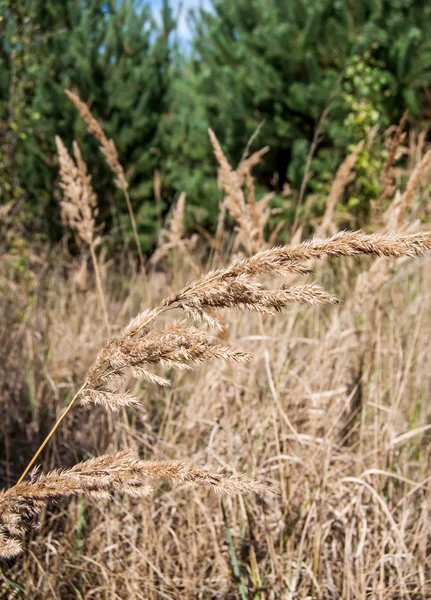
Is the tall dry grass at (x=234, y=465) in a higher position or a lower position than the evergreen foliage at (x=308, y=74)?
lower

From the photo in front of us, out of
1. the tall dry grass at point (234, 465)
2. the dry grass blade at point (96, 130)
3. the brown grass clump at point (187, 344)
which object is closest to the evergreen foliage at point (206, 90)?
the dry grass blade at point (96, 130)

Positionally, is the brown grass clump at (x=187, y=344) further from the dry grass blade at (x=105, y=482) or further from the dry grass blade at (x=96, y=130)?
the dry grass blade at (x=96, y=130)

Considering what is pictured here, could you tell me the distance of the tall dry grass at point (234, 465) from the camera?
0.82m

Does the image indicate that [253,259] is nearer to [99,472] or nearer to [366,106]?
[99,472]

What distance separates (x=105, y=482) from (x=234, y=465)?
800 millimetres

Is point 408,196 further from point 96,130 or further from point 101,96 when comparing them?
point 101,96

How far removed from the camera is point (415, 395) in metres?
2.05

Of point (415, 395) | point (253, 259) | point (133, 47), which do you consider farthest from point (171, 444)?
point (133, 47)

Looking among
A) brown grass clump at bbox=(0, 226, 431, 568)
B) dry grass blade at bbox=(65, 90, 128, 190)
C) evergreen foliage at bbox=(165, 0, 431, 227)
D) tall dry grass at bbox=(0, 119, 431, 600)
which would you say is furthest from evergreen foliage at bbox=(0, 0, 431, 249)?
brown grass clump at bbox=(0, 226, 431, 568)

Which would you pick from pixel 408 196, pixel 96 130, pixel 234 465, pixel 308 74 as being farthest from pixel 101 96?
pixel 234 465

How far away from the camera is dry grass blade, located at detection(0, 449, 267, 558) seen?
0.80 meters

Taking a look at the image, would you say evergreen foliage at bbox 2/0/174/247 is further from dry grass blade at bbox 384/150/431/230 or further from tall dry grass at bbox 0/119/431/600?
dry grass blade at bbox 384/150/431/230

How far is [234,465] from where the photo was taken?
1566mm

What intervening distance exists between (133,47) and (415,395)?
549 centimetres
